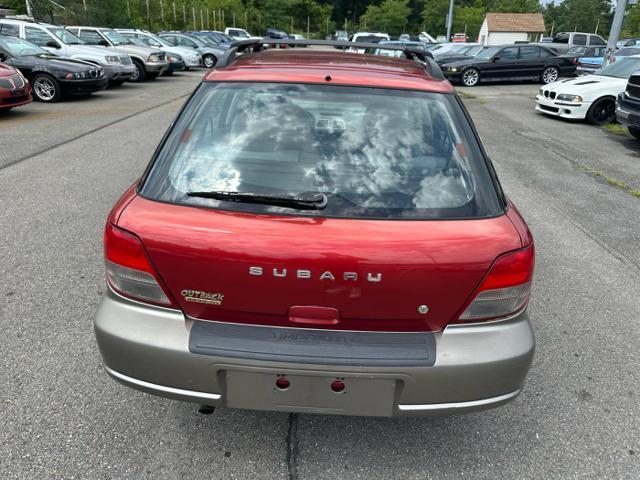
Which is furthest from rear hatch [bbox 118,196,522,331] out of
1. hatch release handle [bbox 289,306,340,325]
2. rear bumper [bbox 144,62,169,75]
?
rear bumper [bbox 144,62,169,75]

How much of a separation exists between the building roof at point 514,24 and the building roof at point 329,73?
221ft

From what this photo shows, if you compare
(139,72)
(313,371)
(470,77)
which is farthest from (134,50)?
(313,371)

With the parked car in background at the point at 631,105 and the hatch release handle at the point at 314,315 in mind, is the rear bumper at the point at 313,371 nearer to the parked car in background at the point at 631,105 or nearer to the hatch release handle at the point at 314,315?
the hatch release handle at the point at 314,315

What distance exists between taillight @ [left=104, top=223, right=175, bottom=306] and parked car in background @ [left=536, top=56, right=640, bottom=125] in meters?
12.4

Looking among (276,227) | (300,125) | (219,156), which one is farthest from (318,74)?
(276,227)

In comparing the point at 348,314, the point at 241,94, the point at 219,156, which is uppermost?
the point at 241,94

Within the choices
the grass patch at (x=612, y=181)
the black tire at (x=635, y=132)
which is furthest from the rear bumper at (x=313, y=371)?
the black tire at (x=635, y=132)

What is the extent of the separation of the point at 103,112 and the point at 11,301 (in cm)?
911

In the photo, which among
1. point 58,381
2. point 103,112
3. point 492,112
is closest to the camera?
point 58,381

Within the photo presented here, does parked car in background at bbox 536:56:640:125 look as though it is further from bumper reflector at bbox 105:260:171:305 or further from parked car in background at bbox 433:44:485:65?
bumper reflector at bbox 105:260:171:305

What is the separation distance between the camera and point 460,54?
21.7 meters

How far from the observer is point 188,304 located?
197cm

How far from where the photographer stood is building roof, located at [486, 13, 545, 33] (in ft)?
202

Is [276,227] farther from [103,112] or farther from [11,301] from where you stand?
[103,112]
